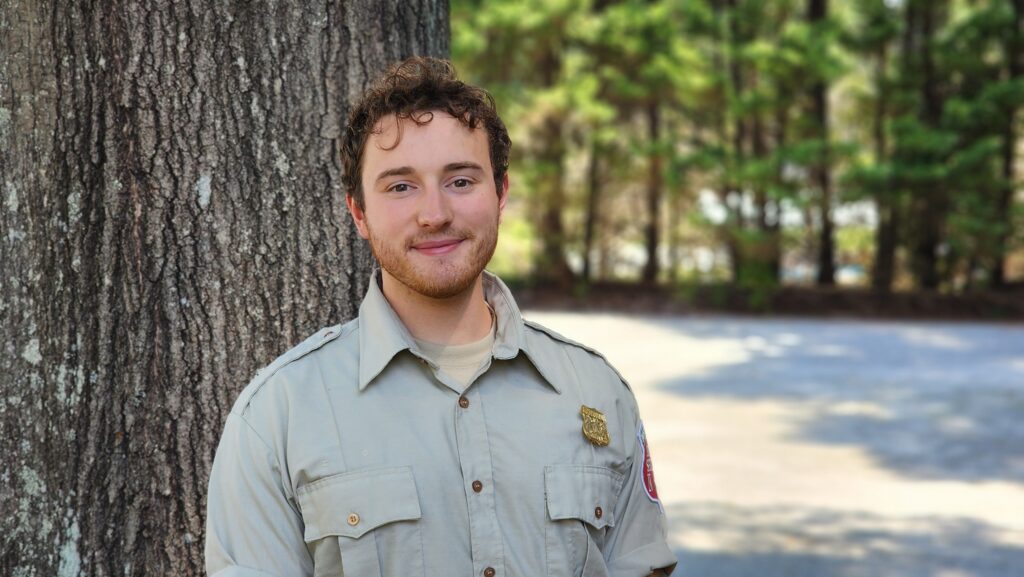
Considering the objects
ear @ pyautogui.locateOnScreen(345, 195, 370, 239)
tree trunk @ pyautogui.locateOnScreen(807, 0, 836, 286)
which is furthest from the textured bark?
tree trunk @ pyautogui.locateOnScreen(807, 0, 836, 286)

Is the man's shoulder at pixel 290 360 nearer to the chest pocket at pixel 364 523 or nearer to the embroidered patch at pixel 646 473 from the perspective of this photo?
the chest pocket at pixel 364 523

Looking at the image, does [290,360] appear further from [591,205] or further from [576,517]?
[591,205]

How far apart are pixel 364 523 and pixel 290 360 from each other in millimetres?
364

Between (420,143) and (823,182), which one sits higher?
(823,182)

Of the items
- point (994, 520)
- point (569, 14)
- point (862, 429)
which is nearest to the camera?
point (994, 520)

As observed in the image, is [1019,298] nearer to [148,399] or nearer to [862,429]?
[862,429]

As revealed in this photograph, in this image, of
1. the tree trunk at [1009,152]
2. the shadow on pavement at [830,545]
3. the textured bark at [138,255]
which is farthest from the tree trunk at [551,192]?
the textured bark at [138,255]

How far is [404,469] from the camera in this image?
2135 millimetres

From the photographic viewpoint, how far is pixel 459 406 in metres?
2.20

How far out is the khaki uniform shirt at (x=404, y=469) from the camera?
209 centimetres

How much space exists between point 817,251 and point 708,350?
8781 mm

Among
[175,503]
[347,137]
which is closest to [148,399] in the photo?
[175,503]

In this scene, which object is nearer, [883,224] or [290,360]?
[290,360]

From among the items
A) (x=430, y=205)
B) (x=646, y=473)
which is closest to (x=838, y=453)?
(x=646, y=473)
